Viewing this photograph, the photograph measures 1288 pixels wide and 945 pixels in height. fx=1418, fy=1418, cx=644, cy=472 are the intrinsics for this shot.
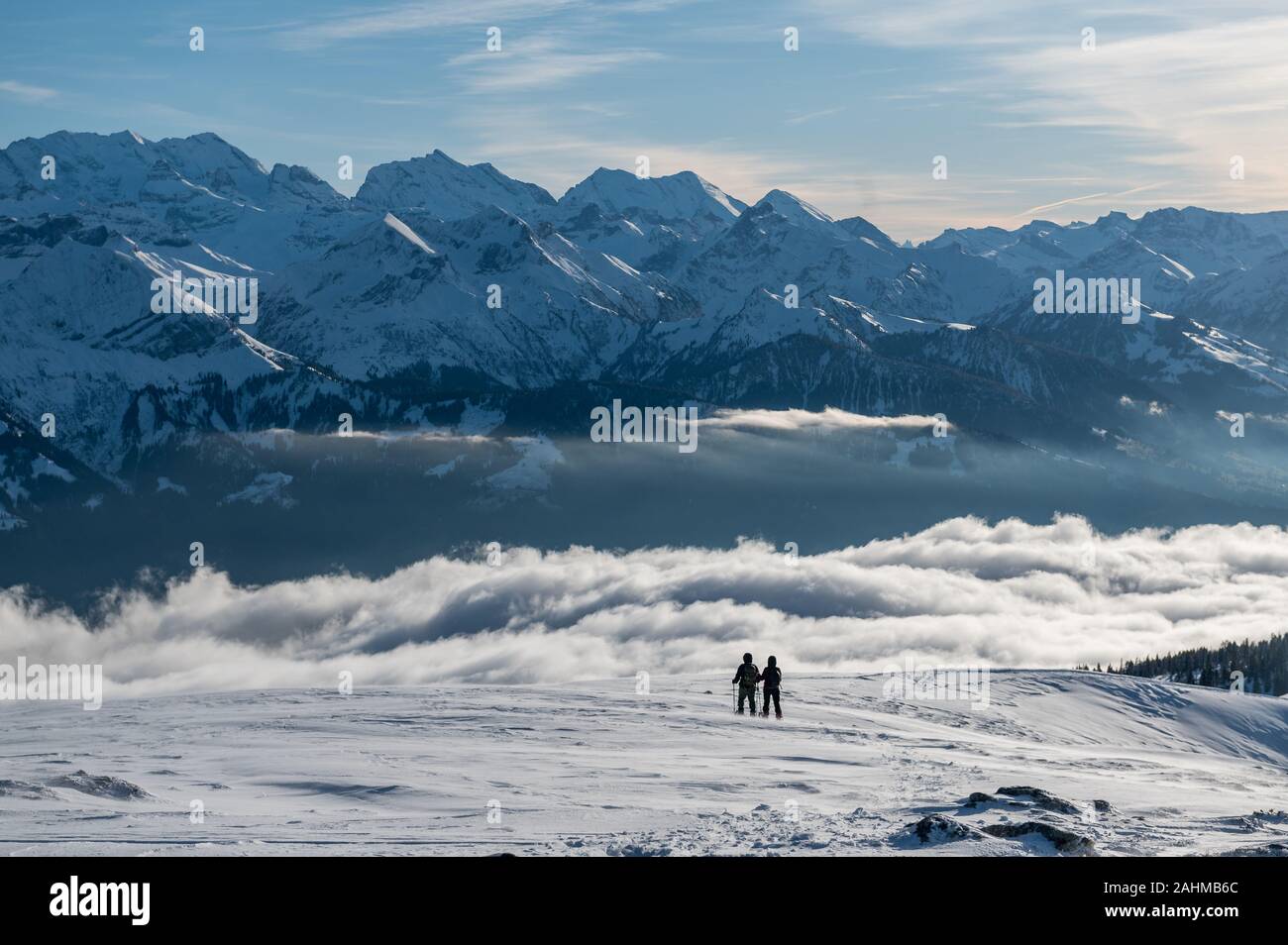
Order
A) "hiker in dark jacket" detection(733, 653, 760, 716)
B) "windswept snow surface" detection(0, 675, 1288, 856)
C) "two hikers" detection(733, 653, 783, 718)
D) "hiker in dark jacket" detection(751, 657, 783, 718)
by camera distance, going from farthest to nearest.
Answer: "hiker in dark jacket" detection(733, 653, 760, 716)
"two hikers" detection(733, 653, 783, 718)
"hiker in dark jacket" detection(751, 657, 783, 718)
"windswept snow surface" detection(0, 675, 1288, 856)

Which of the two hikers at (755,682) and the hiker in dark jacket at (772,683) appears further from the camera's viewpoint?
the two hikers at (755,682)

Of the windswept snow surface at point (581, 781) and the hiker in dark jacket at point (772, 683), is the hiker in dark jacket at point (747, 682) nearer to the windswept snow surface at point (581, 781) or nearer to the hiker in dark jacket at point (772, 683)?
the hiker in dark jacket at point (772, 683)

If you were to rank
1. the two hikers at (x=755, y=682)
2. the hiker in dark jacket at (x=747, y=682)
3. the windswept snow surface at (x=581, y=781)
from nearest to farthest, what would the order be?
the windswept snow surface at (x=581, y=781) < the two hikers at (x=755, y=682) < the hiker in dark jacket at (x=747, y=682)

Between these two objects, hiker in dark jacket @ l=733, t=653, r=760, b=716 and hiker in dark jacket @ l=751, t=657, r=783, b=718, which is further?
hiker in dark jacket @ l=733, t=653, r=760, b=716

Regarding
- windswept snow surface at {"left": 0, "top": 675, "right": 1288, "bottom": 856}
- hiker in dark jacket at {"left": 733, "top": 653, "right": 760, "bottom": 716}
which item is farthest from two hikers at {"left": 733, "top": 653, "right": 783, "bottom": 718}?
windswept snow surface at {"left": 0, "top": 675, "right": 1288, "bottom": 856}

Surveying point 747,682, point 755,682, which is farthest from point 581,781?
point 755,682

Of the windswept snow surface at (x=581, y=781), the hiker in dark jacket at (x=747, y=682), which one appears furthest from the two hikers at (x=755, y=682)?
the windswept snow surface at (x=581, y=781)

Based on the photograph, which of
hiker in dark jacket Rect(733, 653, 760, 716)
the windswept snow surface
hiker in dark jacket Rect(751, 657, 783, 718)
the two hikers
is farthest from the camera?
hiker in dark jacket Rect(733, 653, 760, 716)

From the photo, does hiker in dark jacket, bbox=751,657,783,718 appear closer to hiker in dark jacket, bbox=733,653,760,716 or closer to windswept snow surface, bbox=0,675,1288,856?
hiker in dark jacket, bbox=733,653,760,716
